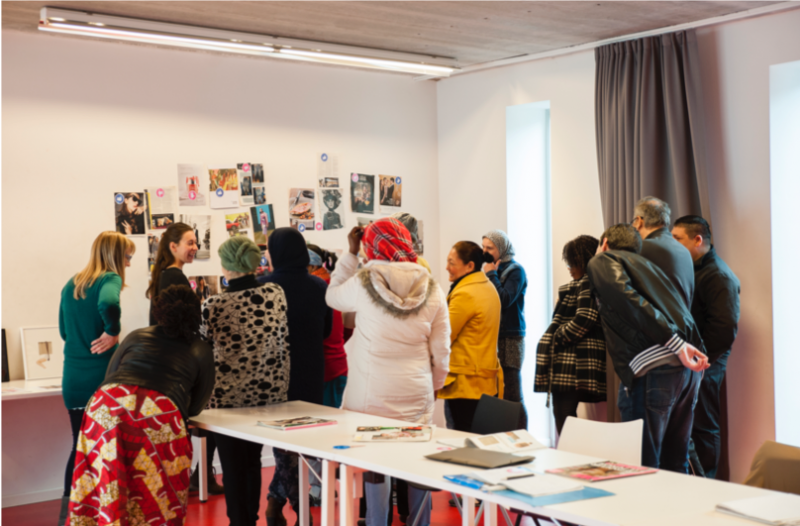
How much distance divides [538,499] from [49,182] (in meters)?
3.94

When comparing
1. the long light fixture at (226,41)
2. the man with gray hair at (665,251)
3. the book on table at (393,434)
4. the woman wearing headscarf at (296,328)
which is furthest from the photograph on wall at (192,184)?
the man with gray hair at (665,251)

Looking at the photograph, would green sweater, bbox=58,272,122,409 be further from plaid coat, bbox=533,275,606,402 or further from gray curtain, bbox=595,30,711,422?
gray curtain, bbox=595,30,711,422

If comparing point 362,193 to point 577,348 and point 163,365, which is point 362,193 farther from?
point 163,365

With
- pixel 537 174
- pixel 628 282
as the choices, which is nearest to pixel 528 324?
pixel 537 174

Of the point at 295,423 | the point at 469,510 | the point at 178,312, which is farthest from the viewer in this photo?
the point at 295,423

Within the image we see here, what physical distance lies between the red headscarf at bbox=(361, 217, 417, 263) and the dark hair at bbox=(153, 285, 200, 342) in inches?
32.6

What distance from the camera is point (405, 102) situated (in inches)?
259

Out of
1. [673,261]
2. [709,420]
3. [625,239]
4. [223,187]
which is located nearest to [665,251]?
[673,261]

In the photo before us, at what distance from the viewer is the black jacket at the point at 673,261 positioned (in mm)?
3977

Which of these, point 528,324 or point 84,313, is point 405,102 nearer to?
point 528,324

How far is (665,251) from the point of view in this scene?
400 cm

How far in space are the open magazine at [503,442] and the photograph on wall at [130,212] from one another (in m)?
3.06

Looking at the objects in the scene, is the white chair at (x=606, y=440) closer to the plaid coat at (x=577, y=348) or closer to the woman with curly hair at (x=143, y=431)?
the plaid coat at (x=577, y=348)

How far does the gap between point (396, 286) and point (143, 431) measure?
4.04 ft
